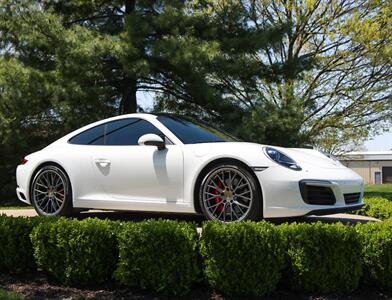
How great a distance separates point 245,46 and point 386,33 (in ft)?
22.2

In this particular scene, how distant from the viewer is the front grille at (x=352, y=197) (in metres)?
5.11

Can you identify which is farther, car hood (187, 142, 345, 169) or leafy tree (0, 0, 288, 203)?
leafy tree (0, 0, 288, 203)

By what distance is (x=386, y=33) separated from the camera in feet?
58.1

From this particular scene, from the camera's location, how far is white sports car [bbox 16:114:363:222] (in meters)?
4.78

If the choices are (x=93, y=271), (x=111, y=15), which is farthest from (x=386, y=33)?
(x=93, y=271)

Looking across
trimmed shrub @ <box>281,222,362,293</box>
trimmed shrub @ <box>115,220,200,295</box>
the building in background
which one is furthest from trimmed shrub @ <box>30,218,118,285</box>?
the building in background

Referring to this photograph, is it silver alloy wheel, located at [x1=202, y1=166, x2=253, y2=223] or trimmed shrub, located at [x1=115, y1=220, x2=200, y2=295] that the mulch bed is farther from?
silver alloy wheel, located at [x1=202, y1=166, x2=253, y2=223]

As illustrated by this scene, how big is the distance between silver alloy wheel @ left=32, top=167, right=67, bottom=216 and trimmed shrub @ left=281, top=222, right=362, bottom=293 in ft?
9.42

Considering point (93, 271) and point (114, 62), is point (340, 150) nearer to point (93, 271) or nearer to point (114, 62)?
point (114, 62)

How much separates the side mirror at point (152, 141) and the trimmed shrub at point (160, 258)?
112 cm

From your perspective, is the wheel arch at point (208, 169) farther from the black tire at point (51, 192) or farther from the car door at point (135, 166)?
the black tire at point (51, 192)

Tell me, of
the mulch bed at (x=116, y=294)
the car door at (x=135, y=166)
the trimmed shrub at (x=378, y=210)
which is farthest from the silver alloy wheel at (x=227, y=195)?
the trimmed shrub at (x=378, y=210)

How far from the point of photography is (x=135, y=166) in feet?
17.8

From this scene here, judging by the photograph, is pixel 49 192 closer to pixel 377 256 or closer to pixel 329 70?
pixel 377 256
